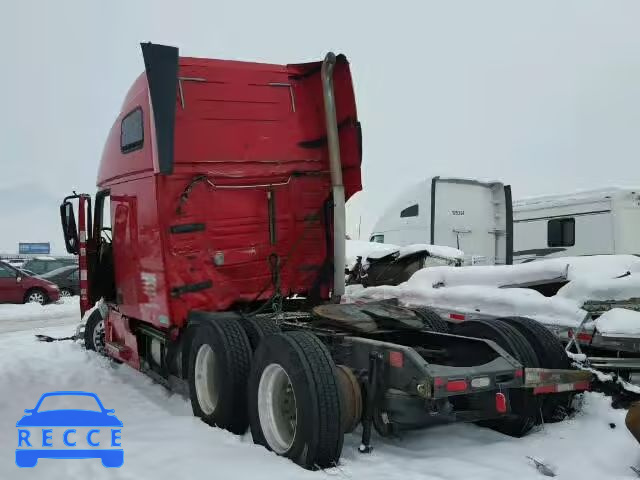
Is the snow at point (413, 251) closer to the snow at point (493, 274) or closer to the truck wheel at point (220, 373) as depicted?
the snow at point (493, 274)

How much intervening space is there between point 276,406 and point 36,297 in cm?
1596

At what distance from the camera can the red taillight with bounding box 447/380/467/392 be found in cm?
390

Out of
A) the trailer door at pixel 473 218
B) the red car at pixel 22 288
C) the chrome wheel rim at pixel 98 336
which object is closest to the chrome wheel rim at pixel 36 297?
the red car at pixel 22 288

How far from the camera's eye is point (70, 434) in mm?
4785

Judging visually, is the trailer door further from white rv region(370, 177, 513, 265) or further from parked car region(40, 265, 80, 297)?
parked car region(40, 265, 80, 297)

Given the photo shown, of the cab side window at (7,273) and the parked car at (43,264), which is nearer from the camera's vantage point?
the cab side window at (7,273)

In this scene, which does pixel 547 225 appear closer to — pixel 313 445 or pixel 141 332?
pixel 141 332

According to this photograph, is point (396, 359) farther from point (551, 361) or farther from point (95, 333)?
point (95, 333)

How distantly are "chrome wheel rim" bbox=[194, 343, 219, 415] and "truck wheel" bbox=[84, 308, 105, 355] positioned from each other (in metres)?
3.92

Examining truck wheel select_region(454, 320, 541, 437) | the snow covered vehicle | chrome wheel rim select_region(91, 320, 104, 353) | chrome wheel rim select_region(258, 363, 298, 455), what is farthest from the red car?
truck wheel select_region(454, 320, 541, 437)

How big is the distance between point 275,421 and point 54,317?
12.8 meters

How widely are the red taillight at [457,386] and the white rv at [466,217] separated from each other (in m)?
8.55

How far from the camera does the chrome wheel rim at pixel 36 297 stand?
18.2 meters

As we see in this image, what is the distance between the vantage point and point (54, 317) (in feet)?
51.2
